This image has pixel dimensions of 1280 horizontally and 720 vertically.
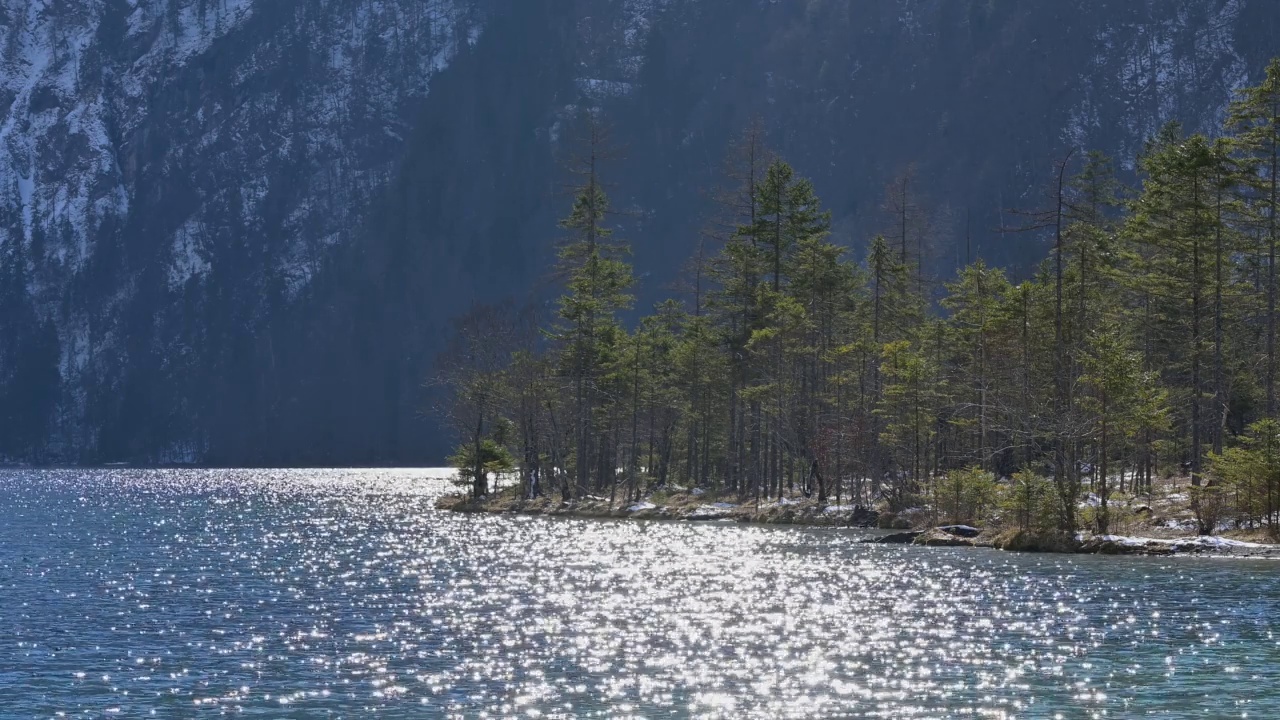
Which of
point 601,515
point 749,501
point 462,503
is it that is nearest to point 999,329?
point 749,501

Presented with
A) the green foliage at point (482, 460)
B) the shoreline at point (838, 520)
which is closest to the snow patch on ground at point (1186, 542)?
the shoreline at point (838, 520)

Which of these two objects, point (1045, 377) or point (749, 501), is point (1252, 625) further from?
point (749, 501)

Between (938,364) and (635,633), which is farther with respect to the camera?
(938,364)

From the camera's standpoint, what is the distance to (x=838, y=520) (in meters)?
66.7

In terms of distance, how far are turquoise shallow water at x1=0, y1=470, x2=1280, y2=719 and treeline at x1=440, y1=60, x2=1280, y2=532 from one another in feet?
→ 33.2

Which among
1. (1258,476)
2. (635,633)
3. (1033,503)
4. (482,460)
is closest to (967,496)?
(1033,503)

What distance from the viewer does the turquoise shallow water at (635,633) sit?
861 inches

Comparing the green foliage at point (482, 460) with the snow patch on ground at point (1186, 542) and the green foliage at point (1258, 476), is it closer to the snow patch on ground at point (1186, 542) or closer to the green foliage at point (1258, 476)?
the snow patch on ground at point (1186, 542)

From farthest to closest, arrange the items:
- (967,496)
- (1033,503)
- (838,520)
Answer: (838,520)
(967,496)
(1033,503)

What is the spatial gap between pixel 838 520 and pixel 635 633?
38969 millimetres

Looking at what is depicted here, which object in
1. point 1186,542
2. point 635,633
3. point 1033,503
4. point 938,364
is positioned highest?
point 938,364

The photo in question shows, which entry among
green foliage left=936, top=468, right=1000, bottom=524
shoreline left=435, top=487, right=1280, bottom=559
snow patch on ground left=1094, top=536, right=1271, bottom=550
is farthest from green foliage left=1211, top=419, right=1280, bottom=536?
green foliage left=936, top=468, right=1000, bottom=524

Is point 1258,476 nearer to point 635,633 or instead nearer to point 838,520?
point 838,520

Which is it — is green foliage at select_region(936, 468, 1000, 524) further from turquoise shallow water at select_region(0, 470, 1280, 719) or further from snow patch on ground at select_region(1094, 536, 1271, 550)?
snow patch on ground at select_region(1094, 536, 1271, 550)
